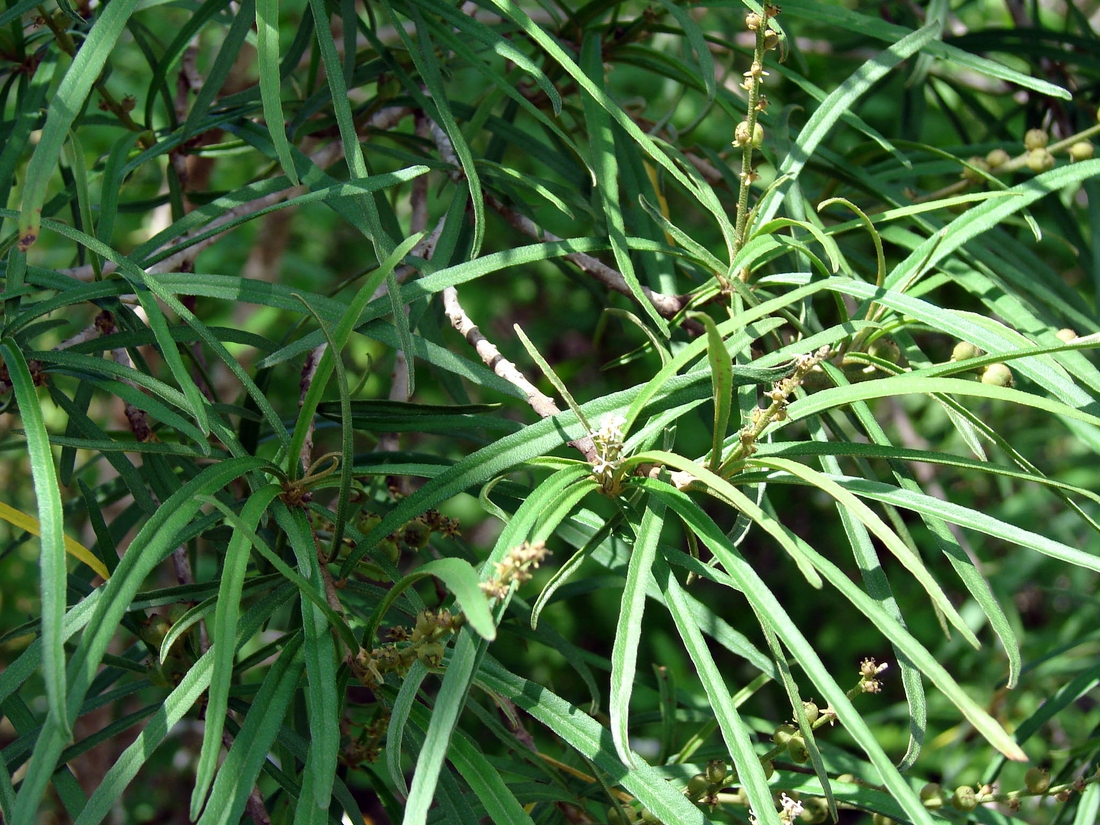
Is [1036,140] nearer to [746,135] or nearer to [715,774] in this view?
[746,135]

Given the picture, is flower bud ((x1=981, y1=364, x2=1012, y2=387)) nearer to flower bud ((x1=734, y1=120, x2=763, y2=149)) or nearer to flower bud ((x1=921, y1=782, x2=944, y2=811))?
flower bud ((x1=734, y1=120, x2=763, y2=149))

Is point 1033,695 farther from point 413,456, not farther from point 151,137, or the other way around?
point 151,137

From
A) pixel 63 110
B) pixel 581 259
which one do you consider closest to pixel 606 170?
pixel 581 259

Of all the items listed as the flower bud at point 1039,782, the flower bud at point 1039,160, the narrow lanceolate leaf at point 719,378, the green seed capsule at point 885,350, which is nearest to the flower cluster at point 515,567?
the narrow lanceolate leaf at point 719,378

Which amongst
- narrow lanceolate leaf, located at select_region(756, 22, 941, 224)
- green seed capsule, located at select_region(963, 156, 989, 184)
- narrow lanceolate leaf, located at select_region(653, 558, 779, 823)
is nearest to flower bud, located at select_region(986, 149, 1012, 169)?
green seed capsule, located at select_region(963, 156, 989, 184)

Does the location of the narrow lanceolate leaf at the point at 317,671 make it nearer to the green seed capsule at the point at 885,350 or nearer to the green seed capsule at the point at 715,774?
the green seed capsule at the point at 715,774

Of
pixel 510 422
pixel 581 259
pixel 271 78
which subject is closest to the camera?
pixel 271 78

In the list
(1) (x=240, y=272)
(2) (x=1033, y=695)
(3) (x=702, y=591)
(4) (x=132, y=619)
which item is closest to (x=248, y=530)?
(4) (x=132, y=619)
